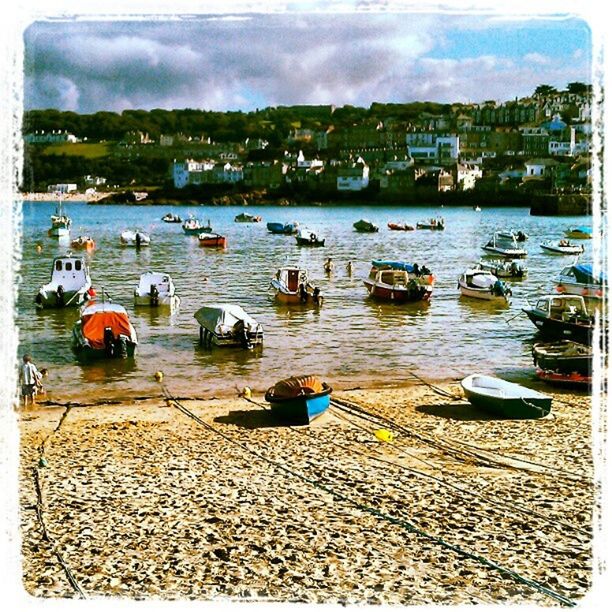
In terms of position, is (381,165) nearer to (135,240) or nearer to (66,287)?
(135,240)

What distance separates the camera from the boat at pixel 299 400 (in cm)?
660

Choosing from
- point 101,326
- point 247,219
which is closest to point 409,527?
point 101,326

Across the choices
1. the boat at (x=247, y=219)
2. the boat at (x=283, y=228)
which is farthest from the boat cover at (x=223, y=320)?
the boat at (x=247, y=219)

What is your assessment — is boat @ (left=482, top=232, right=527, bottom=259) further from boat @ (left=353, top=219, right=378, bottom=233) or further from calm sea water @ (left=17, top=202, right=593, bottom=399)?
boat @ (left=353, top=219, right=378, bottom=233)

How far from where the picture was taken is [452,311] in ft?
47.4

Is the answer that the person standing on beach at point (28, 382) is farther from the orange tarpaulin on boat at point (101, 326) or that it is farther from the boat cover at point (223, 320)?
the boat cover at point (223, 320)

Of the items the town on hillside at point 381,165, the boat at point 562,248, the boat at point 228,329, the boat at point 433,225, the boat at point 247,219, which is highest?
the town on hillside at point 381,165

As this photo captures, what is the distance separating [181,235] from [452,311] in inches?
914

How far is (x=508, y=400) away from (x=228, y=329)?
459cm

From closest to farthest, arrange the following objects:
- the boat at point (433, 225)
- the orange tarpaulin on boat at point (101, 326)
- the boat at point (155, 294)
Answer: the orange tarpaulin on boat at point (101, 326) < the boat at point (155, 294) < the boat at point (433, 225)

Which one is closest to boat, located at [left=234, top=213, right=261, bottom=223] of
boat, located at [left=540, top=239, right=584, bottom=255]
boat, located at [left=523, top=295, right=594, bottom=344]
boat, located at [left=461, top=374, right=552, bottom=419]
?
boat, located at [left=540, top=239, right=584, bottom=255]

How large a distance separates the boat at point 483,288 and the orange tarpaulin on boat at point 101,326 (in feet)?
24.8

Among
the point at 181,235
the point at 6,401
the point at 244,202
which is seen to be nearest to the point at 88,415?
the point at 6,401

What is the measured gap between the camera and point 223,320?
35.0 ft
